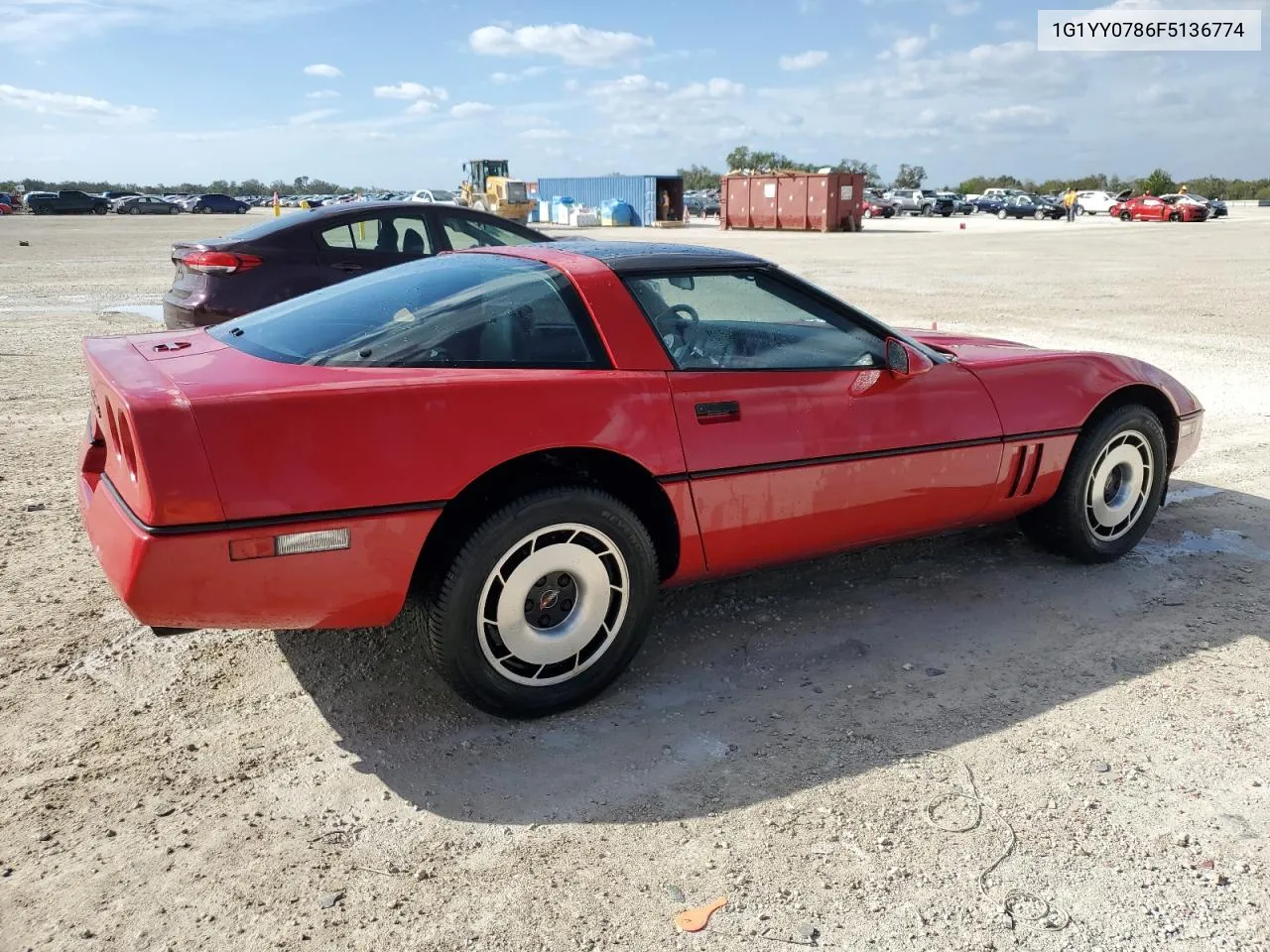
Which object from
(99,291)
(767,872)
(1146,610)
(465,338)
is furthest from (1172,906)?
(99,291)

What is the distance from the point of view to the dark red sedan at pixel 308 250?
7.34m

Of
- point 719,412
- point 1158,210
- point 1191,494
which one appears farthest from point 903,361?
point 1158,210

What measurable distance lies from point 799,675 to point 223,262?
5.64 meters

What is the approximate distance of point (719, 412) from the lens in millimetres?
3361

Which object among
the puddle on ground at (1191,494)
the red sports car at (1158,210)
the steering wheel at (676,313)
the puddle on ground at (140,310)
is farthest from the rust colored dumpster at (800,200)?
the steering wheel at (676,313)

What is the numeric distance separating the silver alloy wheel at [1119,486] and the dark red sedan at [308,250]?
4707 mm

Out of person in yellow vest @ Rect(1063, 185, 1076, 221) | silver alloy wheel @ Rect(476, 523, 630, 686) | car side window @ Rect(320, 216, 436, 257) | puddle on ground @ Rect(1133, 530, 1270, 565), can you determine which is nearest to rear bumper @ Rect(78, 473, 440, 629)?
silver alloy wheel @ Rect(476, 523, 630, 686)

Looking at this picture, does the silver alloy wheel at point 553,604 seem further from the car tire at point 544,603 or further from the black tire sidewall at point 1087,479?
the black tire sidewall at point 1087,479

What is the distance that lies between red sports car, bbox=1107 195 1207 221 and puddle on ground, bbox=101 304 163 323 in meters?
44.9

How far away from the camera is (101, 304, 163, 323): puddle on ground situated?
1198 centimetres

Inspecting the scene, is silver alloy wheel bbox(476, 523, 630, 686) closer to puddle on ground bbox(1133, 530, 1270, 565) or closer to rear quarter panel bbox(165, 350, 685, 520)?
rear quarter panel bbox(165, 350, 685, 520)

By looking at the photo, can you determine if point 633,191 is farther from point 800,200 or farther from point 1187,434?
point 1187,434

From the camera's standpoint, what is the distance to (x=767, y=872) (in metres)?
2.51

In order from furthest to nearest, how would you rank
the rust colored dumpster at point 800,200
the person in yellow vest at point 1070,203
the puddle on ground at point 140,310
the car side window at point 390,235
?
the person in yellow vest at point 1070,203 < the rust colored dumpster at point 800,200 < the puddle on ground at point 140,310 < the car side window at point 390,235
